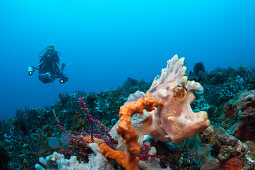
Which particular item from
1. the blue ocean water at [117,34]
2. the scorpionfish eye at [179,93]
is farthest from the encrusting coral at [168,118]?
the blue ocean water at [117,34]

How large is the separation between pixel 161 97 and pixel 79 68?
171893mm

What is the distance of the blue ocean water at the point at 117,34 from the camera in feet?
461

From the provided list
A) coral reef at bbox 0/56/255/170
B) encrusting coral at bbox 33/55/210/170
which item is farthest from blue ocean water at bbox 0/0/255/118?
encrusting coral at bbox 33/55/210/170

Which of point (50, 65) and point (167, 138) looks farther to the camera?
point (50, 65)

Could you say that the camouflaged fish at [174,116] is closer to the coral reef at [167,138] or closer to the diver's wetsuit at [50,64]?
the coral reef at [167,138]

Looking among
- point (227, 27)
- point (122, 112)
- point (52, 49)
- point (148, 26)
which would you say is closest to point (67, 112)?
point (122, 112)

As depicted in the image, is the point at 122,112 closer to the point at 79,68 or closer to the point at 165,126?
the point at 165,126

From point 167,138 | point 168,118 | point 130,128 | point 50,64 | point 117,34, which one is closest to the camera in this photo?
point 130,128

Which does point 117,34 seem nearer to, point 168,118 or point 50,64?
point 50,64

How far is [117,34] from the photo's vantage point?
17175 centimetres

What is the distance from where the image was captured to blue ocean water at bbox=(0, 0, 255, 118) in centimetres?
14050

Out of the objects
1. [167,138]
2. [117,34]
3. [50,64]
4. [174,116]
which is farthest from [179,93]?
[117,34]

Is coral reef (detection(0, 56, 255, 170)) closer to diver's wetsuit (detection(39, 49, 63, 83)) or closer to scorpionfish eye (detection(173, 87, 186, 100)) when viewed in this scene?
scorpionfish eye (detection(173, 87, 186, 100))

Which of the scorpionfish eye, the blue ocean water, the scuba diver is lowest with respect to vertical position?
the scorpionfish eye
